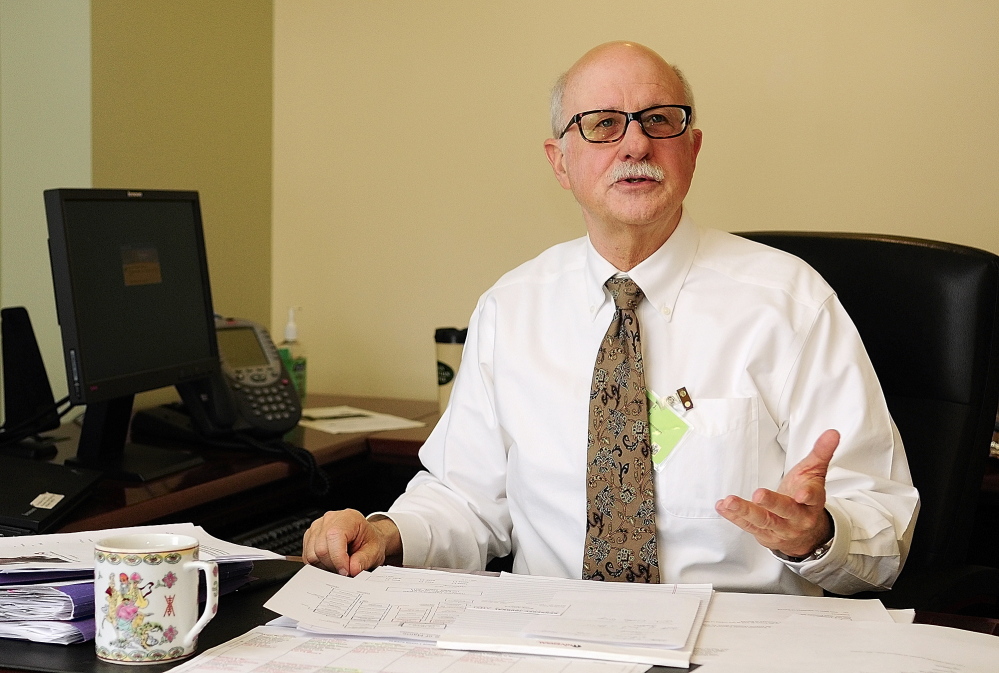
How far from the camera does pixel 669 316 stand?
58.2 inches

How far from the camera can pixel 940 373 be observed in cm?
148

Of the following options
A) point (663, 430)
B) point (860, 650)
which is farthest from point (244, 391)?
point (860, 650)

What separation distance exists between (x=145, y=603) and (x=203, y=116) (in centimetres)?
182

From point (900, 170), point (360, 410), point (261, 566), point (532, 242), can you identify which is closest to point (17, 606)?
point (261, 566)

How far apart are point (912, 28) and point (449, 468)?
148 cm

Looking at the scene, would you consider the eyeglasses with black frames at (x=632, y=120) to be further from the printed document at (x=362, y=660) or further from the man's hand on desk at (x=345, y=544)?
the printed document at (x=362, y=660)

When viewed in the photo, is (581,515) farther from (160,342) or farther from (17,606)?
(160,342)

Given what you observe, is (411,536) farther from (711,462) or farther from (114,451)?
(114,451)

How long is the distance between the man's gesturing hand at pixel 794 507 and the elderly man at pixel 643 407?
0.11 m

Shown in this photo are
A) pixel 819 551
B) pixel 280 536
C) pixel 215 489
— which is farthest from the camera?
pixel 280 536

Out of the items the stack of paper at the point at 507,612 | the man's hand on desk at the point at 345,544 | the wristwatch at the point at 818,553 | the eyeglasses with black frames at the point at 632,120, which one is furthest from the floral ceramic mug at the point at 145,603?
the eyeglasses with black frames at the point at 632,120

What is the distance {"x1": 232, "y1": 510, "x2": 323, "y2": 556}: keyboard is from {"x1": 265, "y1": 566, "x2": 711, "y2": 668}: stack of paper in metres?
0.64

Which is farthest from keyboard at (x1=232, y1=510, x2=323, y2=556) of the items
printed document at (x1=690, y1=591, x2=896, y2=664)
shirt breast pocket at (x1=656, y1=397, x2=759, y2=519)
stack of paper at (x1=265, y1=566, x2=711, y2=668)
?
printed document at (x1=690, y1=591, x2=896, y2=664)

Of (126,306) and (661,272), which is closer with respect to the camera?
(661,272)
